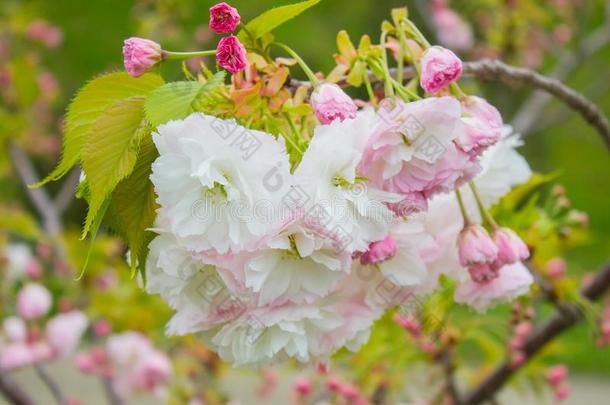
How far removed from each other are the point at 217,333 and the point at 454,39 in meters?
2.79

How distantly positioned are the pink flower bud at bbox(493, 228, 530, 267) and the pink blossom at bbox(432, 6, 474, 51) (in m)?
2.54

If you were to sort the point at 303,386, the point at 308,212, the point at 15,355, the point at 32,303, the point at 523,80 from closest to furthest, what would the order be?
1. the point at 308,212
2. the point at 523,80
3. the point at 303,386
4. the point at 15,355
5. the point at 32,303

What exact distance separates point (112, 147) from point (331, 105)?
0.54 feet

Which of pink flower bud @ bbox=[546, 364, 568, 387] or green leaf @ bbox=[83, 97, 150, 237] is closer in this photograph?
green leaf @ bbox=[83, 97, 150, 237]

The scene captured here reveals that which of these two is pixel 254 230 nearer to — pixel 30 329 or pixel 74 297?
pixel 30 329

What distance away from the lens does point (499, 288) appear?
737 millimetres

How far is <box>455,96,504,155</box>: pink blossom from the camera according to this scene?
1.94ft

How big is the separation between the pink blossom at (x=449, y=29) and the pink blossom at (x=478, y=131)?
2.59 m

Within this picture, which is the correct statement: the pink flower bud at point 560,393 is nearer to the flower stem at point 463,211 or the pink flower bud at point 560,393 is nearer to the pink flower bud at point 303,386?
the pink flower bud at point 303,386

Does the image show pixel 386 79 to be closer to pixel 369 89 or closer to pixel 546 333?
pixel 369 89

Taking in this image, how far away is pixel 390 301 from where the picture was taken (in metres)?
0.70

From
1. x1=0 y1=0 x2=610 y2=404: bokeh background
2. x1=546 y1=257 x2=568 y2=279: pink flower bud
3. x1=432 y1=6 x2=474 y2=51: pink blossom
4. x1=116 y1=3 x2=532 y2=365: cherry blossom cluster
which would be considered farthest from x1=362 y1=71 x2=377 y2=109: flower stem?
x1=432 y1=6 x2=474 y2=51: pink blossom

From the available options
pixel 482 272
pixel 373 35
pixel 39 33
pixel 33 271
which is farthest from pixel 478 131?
pixel 373 35

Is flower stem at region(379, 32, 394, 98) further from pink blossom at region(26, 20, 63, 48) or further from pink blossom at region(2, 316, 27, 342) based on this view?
pink blossom at region(26, 20, 63, 48)
